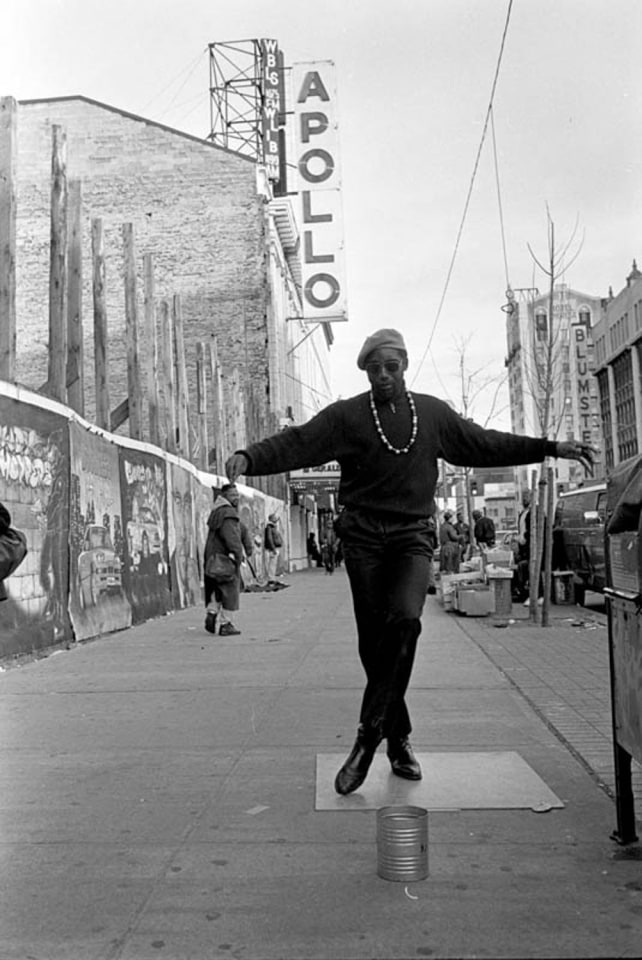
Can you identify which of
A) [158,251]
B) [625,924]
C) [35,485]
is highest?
[158,251]

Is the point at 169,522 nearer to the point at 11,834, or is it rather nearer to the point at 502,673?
the point at 502,673

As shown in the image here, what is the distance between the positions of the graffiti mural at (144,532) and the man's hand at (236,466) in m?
9.16

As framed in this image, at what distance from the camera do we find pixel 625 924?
298 cm

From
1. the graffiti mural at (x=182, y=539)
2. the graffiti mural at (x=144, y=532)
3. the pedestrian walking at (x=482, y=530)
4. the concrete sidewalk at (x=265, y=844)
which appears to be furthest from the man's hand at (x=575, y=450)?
the pedestrian walking at (x=482, y=530)

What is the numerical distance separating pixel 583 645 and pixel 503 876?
7294 millimetres

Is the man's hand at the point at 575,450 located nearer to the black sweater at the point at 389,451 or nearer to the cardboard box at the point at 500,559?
the black sweater at the point at 389,451

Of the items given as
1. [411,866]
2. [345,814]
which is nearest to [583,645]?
[345,814]

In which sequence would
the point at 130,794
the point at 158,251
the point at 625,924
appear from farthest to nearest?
1. the point at 158,251
2. the point at 130,794
3. the point at 625,924

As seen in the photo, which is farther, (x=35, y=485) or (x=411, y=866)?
(x=35, y=485)

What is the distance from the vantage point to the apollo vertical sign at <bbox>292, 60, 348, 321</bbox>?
37.8 metres

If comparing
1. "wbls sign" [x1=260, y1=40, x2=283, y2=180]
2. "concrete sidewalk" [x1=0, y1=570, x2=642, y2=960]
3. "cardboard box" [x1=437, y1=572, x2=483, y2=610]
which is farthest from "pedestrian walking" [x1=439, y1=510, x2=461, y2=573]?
"wbls sign" [x1=260, y1=40, x2=283, y2=180]

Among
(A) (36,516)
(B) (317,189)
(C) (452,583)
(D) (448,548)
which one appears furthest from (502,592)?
(B) (317,189)

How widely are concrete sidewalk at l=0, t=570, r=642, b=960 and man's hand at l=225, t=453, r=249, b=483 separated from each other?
4.69ft

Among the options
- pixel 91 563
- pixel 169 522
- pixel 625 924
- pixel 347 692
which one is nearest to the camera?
pixel 625 924
